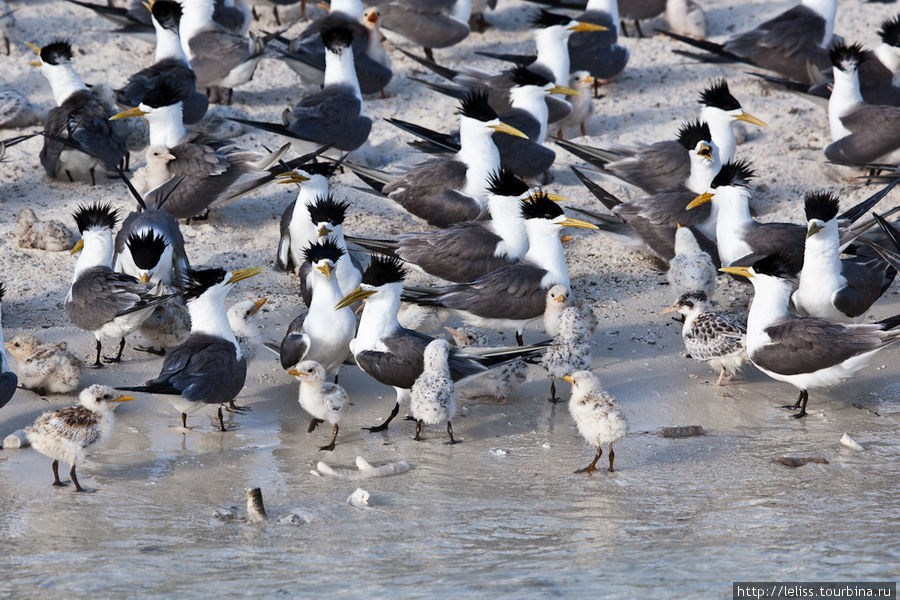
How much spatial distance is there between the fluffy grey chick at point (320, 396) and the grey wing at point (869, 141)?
4.97 meters

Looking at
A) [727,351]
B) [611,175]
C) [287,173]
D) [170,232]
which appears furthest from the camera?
[611,175]

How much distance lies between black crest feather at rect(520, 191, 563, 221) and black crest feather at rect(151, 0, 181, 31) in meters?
3.85

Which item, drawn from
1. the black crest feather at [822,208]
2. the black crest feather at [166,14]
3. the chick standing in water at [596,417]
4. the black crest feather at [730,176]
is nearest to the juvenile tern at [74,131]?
the black crest feather at [166,14]

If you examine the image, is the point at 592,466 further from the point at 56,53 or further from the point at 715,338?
the point at 56,53

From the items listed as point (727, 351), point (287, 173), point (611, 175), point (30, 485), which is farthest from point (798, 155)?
point (30, 485)

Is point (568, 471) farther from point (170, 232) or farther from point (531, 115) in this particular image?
→ point (531, 115)

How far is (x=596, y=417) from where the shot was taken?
552 cm

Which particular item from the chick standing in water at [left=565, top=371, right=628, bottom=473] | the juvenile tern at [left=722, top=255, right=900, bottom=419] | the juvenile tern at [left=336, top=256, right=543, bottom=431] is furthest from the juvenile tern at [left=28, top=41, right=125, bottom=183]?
the juvenile tern at [left=722, top=255, right=900, bottom=419]

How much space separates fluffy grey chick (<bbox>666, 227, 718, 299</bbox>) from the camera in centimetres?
731

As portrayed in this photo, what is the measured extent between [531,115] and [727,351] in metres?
3.17

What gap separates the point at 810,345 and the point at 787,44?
5.07 metres

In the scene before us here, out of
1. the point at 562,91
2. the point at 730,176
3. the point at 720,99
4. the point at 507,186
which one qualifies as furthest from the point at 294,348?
the point at 720,99

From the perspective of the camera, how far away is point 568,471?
5.62 meters

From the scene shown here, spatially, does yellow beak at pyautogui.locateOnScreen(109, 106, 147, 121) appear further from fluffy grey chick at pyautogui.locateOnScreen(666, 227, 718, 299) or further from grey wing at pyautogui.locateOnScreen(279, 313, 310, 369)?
fluffy grey chick at pyautogui.locateOnScreen(666, 227, 718, 299)
